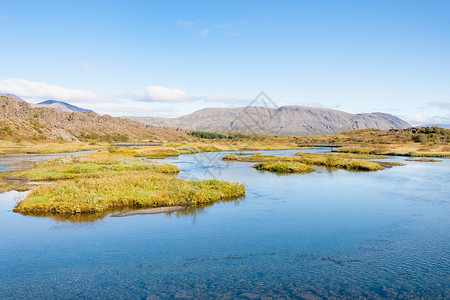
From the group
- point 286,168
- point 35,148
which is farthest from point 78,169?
point 35,148

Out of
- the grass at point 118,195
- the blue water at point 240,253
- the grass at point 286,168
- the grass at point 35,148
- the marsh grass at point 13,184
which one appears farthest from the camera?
the grass at point 35,148

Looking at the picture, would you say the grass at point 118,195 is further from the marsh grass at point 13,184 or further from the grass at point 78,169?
the grass at point 78,169

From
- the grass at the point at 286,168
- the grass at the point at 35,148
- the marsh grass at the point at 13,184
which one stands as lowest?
the marsh grass at the point at 13,184

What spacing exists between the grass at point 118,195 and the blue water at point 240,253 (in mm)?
1631

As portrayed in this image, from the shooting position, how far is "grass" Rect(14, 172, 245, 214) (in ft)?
79.8

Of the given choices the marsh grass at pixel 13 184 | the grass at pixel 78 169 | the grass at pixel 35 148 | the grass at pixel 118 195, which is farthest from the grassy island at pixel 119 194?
the grass at pixel 35 148

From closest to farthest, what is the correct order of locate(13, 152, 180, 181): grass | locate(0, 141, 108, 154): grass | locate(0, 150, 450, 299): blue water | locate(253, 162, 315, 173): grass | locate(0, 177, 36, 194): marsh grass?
1. locate(0, 150, 450, 299): blue water
2. locate(0, 177, 36, 194): marsh grass
3. locate(13, 152, 180, 181): grass
4. locate(253, 162, 315, 173): grass
5. locate(0, 141, 108, 154): grass

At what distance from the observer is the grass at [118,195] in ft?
79.8

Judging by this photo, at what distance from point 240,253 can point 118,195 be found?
1479 cm

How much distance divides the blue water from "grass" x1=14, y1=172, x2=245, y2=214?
64.2 inches

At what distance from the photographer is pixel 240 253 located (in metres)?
16.8

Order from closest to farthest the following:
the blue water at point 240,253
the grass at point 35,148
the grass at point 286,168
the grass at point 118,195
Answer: the blue water at point 240,253, the grass at point 118,195, the grass at point 286,168, the grass at point 35,148

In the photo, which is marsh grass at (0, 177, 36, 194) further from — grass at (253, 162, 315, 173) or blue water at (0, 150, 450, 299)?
grass at (253, 162, 315, 173)

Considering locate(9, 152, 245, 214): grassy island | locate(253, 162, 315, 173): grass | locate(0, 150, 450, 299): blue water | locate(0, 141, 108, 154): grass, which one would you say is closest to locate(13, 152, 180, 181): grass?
locate(9, 152, 245, 214): grassy island
